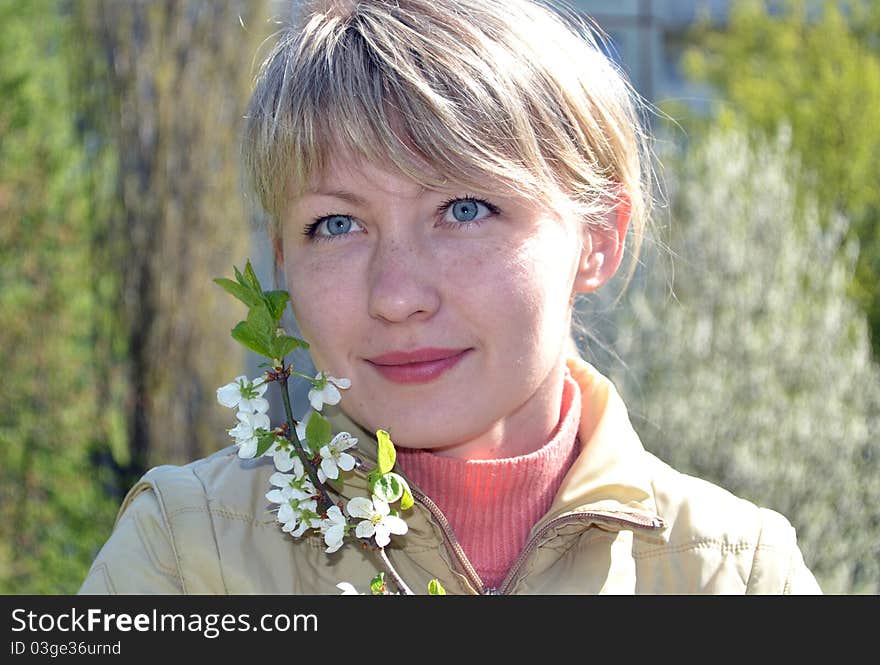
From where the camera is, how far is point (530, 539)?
1.86 meters

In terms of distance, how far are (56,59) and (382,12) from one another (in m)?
4.08

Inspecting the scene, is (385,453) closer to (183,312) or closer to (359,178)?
(359,178)

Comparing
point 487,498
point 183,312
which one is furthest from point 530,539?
point 183,312

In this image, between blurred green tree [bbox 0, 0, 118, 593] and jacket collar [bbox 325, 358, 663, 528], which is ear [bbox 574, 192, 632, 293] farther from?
blurred green tree [bbox 0, 0, 118, 593]

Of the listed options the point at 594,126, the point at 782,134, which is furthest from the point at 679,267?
the point at 594,126

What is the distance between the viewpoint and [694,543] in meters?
1.93

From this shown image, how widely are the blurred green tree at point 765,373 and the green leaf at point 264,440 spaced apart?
3.52 meters

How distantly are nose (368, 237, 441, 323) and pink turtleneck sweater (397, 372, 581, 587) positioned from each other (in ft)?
1.07

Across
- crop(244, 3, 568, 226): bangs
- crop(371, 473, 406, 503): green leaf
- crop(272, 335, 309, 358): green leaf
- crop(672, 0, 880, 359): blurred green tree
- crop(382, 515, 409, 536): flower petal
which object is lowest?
crop(382, 515, 409, 536): flower petal

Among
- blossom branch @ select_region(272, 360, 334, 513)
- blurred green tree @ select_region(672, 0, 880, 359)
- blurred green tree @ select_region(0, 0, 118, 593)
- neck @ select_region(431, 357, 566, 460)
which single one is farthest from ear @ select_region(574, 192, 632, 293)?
blurred green tree @ select_region(672, 0, 880, 359)

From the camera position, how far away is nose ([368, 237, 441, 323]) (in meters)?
1.69

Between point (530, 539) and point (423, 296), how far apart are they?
44 cm

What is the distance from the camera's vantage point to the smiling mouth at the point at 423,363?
1753 mm
